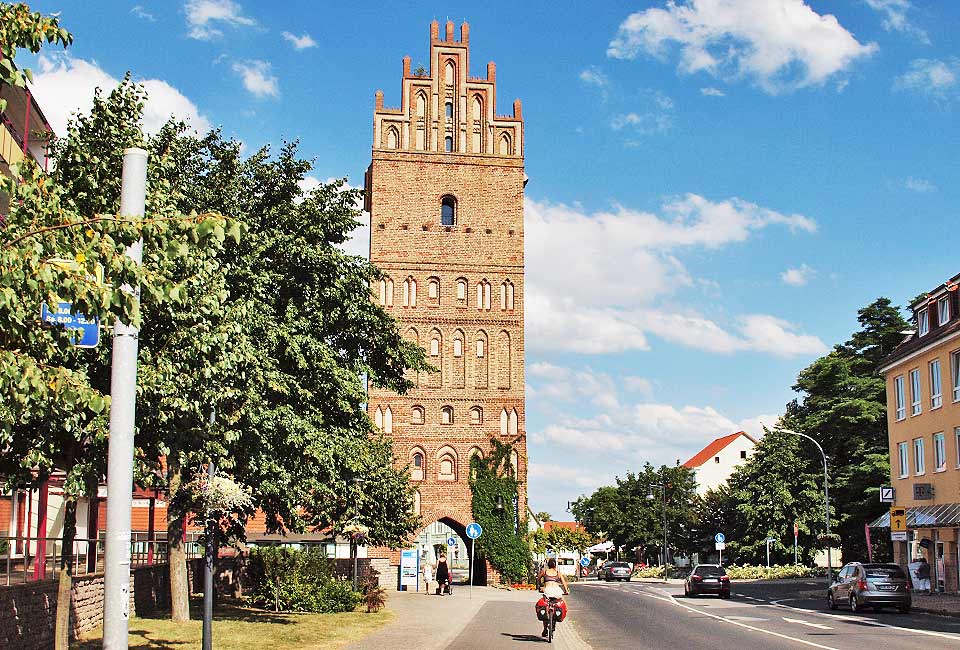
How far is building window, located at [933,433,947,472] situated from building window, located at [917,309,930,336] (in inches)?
182

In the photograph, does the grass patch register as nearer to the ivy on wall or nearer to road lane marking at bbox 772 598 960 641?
road lane marking at bbox 772 598 960 641

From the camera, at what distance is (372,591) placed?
28.9 m

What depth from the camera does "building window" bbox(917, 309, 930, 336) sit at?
43403mm

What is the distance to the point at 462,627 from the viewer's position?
24812 millimetres

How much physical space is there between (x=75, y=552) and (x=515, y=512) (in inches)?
1468

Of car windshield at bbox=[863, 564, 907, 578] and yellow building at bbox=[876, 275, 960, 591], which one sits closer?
car windshield at bbox=[863, 564, 907, 578]

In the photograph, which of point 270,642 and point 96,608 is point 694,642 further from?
point 96,608

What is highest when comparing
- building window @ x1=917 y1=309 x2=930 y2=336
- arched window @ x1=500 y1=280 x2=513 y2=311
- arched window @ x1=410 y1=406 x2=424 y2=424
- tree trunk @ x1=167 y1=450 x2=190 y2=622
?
arched window @ x1=500 y1=280 x2=513 y2=311

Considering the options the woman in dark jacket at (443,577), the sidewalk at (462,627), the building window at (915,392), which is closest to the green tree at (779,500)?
the building window at (915,392)

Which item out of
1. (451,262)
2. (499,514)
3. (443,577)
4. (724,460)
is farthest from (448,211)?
(724,460)

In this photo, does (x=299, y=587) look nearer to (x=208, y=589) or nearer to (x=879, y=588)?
(x=208, y=589)

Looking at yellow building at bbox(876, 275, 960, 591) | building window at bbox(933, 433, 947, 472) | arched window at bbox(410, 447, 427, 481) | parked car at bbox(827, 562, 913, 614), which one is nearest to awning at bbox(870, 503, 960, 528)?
yellow building at bbox(876, 275, 960, 591)

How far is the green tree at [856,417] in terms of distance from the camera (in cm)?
5956

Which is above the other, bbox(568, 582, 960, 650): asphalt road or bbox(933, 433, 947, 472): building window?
bbox(933, 433, 947, 472): building window
